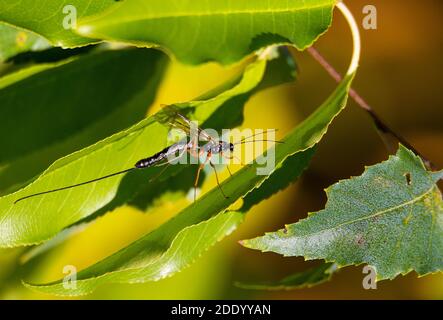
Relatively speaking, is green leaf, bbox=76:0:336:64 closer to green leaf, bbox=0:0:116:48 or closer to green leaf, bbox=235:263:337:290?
green leaf, bbox=0:0:116:48

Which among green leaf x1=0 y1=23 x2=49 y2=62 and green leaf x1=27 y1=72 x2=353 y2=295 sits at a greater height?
green leaf x1=0 y1=23 x2=49 y2=62

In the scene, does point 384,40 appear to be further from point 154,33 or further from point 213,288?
point 154,33

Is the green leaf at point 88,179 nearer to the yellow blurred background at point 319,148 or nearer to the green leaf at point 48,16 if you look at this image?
the green leaf at point 48,16

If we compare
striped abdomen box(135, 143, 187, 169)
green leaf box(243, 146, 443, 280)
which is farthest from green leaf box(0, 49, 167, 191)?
green leaf box(243, 146, 443, 280)

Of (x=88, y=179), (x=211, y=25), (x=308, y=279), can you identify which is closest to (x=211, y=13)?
(x=211, y=25)

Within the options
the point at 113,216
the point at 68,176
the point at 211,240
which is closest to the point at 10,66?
the point at 113,216

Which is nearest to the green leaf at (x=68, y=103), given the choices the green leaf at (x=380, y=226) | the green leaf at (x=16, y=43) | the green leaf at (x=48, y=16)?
the green leaf at (x=16, y=43)
